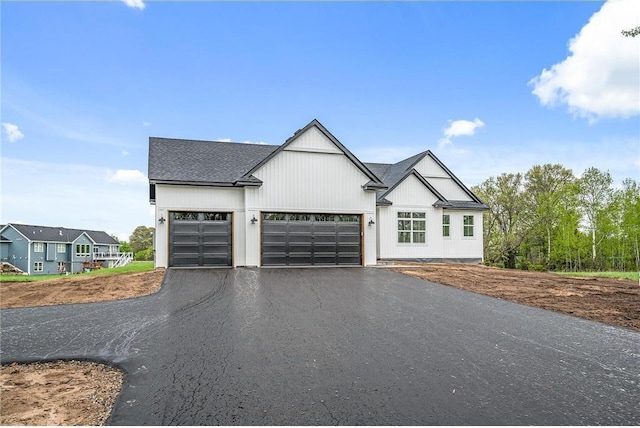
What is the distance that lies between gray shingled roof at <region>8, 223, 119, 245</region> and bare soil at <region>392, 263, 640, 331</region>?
40767mm

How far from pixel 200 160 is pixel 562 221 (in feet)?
88.4

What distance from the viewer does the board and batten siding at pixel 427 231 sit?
17906mm

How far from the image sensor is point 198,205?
47.5ft

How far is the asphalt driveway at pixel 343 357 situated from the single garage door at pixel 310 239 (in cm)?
577

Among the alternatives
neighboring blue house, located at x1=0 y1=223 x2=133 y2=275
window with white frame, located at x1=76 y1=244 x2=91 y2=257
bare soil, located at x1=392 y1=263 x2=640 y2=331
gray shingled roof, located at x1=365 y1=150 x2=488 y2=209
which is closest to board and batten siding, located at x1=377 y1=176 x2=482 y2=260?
gray shingled roof, located at x1=365 y1=150 x2=488 y2=209

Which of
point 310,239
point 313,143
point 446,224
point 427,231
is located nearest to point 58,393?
point 310,239

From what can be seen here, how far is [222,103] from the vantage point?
18875 mm

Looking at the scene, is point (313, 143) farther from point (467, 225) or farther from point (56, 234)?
point (56, 234)

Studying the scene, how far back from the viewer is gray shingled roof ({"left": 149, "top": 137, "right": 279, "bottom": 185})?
14555 mm

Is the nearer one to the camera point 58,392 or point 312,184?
point 58,392

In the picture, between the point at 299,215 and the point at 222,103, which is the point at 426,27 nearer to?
the point at 299,215

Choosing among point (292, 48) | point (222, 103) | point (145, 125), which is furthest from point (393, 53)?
point (145, 125)

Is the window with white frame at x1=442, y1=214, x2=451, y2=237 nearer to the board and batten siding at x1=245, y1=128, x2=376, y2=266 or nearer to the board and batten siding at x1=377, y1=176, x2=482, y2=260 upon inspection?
the board and batten siding at x1=377, y1=176, x2=482, y2=260

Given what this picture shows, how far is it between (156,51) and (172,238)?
785cm
